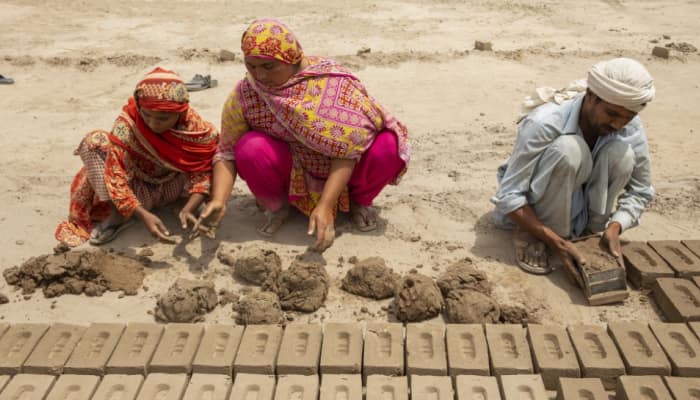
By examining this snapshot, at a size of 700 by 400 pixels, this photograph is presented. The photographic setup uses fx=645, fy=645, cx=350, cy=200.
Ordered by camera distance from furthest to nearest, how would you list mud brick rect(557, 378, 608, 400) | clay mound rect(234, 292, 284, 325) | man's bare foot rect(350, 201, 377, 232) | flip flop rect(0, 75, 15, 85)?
flip flop rect(0, 75, 15, 85) → man's bare foot rect(350, 201, 377, 232) → clay mound rect(234, 292, 284, 325) → mud brick rect(557, 378, 608, 400)

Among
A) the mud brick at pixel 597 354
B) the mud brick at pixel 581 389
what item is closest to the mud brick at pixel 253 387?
the mud brick at pixel 581 389

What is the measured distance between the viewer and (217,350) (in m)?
2.96

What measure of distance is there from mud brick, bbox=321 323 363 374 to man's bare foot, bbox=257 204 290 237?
1202mm

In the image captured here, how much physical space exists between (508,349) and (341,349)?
764mm

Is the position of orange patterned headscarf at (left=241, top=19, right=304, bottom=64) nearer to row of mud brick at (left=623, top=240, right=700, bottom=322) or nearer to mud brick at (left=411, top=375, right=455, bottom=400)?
mud brick at (left=411, top=375, right=455, bottom=400)

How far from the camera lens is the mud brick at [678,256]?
3.50 metres

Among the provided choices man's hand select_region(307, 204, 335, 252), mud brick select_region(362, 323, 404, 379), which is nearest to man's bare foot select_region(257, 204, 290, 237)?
man's hand select_region(307, 204, 335, 252)

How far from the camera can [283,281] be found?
3.43m

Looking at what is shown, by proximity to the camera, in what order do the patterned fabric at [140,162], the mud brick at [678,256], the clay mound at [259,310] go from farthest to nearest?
the patterned fabric at [140,162] < the mud brick at [678,256] < the clay mound at [259,310]

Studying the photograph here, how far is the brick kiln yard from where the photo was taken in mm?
2846

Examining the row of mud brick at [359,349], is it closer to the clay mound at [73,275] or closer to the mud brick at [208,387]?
the mud brick at [208,387]

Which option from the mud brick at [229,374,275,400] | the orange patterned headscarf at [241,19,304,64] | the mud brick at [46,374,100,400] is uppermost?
the orange patterned headscarf at [241,19,304,64]

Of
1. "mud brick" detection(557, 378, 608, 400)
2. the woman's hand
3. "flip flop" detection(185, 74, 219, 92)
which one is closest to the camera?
"mud brick" detection(557, 378, 608, 400)

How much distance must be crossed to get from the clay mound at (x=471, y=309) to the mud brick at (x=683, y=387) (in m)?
0.82
